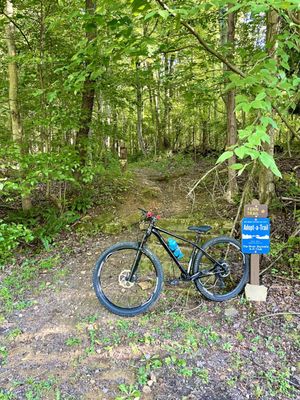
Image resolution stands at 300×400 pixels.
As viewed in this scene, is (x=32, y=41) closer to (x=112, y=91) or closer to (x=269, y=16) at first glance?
(x=112, y=91)

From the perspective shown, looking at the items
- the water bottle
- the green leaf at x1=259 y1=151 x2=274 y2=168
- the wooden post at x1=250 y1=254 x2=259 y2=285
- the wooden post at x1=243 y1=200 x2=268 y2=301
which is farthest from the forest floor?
the green leaf at x1=259 y1=151 x2=274 y2=168

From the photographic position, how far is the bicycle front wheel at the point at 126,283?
3500mm

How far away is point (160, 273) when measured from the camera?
A: 137 inches

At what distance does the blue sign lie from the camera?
11.7ft

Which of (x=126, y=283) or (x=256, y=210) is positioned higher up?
(x=256, y=210)

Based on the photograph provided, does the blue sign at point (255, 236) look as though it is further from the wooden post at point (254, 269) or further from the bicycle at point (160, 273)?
the bicycle at point (160, 273)

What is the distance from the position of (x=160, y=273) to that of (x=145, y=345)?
2.57ft

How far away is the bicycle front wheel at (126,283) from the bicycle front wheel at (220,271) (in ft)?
2.01

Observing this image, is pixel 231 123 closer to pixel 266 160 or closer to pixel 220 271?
pixel 220 271

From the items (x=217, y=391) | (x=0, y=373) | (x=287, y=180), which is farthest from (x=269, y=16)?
(x=0, y=373)

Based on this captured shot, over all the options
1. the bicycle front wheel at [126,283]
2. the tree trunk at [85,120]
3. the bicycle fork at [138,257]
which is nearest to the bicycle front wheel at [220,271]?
the bicycle front wheel at [126,283]

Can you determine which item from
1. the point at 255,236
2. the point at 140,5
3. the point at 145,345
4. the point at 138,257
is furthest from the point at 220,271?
the point at 140,5

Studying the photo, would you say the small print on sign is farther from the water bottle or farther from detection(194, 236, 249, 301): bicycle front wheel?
the water bottle

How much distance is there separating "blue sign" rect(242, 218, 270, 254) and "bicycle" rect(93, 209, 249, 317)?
228 mm
